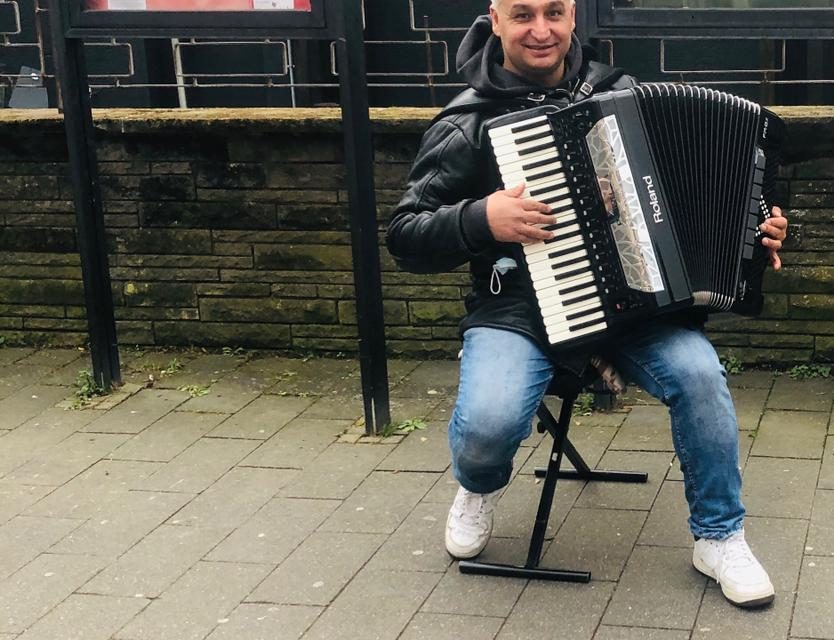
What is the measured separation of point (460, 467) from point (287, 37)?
1936 millimetres

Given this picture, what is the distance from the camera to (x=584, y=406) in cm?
505

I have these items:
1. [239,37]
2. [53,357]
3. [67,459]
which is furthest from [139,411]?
[239,37]

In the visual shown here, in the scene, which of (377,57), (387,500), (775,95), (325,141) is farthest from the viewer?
(377,57)

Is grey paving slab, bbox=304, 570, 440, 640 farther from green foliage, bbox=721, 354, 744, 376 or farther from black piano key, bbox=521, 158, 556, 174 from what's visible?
green foliage, bbox=721, 354, 744, 376

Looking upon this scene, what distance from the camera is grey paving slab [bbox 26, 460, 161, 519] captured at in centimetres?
436

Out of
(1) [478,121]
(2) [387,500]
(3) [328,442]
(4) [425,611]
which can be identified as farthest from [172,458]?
(1) [478,121]

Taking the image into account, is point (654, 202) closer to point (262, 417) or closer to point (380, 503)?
point (380, 503)

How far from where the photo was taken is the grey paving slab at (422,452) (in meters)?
4.58

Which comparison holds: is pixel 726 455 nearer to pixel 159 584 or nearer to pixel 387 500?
pixel 387 500

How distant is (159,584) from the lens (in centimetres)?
377

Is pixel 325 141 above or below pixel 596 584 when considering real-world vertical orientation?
above

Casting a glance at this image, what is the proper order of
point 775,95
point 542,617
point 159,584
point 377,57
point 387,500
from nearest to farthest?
point 542,617, point 159,584, point 387,500, point 775,95, point 377,57

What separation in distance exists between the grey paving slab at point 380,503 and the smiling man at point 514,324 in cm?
38

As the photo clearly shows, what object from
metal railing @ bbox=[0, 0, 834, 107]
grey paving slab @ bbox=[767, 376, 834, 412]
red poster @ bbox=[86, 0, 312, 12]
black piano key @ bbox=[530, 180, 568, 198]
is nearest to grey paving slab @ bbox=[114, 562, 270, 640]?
black piano key @ bbox=[530, 180, 568, 198]
